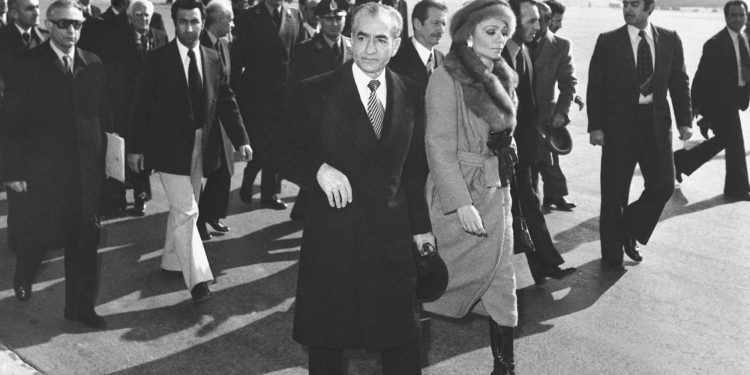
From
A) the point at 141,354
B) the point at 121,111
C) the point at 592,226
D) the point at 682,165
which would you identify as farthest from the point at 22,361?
the point at 682,165

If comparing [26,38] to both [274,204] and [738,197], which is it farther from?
[738,197]

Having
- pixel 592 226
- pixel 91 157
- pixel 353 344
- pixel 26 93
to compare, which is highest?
pixel 26 93

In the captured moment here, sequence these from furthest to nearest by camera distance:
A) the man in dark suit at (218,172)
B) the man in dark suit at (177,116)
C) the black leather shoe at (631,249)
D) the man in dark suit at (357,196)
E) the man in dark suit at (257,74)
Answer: the man in dark suit at (257,74), the man in dark suit at (218,172), the black leather shoe at (631,249), the man in dark suit at (177,116), the man in dark suit at (357,196)

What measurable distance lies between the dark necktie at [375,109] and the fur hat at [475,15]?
3.65 ft

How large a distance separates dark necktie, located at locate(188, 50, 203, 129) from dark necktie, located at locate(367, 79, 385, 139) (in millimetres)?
3018

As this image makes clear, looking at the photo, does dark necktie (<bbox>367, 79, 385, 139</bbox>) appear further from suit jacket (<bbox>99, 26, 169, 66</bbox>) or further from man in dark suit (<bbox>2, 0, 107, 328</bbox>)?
suit jacket (<bbox>99, 26, 169, 66</bbox>)

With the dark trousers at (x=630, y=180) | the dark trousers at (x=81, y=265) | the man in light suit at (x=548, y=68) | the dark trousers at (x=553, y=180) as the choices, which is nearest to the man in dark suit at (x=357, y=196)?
the dark trousers at (x=81, y=265)

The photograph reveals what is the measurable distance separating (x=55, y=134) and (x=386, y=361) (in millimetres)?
2792

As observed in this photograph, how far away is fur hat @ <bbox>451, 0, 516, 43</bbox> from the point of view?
5523 mm

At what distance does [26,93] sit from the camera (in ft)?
21.0

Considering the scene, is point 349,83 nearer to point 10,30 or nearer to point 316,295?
point 316,295

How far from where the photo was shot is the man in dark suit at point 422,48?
7491 millimetres

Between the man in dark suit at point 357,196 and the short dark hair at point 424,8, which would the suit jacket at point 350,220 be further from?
the short dark hair at point 424,8

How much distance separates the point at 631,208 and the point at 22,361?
15.1 feet
